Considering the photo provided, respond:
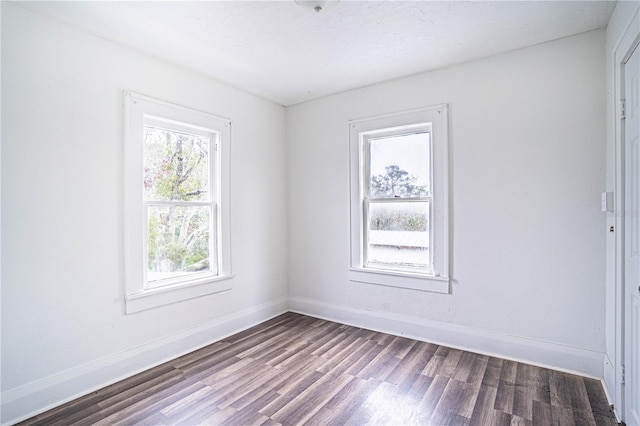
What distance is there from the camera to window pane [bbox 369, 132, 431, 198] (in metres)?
3.34

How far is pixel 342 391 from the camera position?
240cm

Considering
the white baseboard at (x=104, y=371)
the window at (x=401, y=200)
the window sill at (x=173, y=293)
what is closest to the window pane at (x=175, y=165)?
the window sill at (x=173, y=293)

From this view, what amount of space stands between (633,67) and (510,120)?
964 millimetres

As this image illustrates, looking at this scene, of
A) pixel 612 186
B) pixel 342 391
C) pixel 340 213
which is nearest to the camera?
pixel 612 186

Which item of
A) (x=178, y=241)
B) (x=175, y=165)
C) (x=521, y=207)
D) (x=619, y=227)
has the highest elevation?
(x=175, y=165)

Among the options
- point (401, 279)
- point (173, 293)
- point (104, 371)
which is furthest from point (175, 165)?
point (401, 279)

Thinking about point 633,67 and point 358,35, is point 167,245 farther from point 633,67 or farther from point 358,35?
point 633,67

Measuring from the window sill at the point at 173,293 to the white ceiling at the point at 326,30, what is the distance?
6.72 ft

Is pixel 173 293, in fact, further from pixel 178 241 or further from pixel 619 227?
pixel 619 227

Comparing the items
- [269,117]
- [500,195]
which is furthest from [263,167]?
[500,195]

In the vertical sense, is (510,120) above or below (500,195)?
above

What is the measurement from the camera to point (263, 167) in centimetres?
397

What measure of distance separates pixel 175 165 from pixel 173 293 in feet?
3.87

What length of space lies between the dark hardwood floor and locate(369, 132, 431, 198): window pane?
61.5 inches
